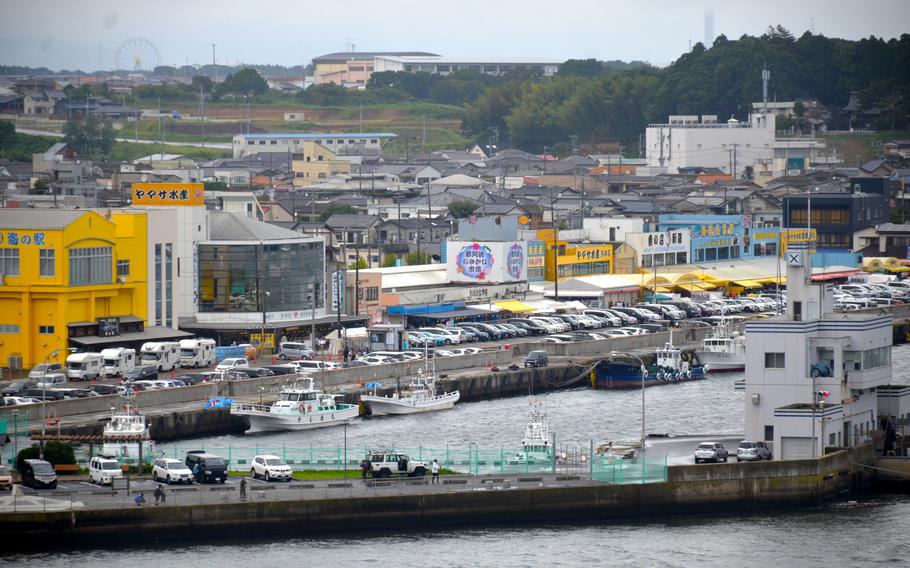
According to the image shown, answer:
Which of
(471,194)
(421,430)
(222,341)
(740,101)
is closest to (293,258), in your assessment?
(222,341)

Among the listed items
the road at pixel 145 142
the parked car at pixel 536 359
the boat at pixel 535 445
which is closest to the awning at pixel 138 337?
the parked car at pixel 536 359

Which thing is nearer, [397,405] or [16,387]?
[16,387]

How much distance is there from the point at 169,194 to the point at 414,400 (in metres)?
9.16

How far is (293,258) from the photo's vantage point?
1534 inches

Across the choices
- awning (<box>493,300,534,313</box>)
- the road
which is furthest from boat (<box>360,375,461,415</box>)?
the road

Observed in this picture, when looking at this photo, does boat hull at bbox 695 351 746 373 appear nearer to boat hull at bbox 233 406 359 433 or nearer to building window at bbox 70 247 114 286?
boat hull at bbox 233 406 359 433

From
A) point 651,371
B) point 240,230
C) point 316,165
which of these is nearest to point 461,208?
point 316,165

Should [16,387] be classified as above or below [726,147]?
below

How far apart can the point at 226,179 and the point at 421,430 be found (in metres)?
Answer: 47.8

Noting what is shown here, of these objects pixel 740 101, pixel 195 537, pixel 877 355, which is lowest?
pixel 195 537

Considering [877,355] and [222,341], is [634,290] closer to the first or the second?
[222,341]

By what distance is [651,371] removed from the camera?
3847 centimetres

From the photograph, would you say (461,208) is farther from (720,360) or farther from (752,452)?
(752,452)

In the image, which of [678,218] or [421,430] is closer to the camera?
[421,430]
